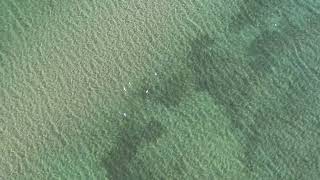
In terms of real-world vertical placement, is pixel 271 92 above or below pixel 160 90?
below

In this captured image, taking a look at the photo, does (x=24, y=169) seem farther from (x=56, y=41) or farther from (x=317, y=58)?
(x=317, y=58)

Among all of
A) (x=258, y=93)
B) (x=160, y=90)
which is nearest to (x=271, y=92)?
(x=258, y=93)

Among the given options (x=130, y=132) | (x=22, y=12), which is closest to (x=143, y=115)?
(x=130, y=132)

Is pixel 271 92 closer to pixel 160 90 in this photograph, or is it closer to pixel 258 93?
pixel 258 93

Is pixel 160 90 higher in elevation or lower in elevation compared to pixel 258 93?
higher
